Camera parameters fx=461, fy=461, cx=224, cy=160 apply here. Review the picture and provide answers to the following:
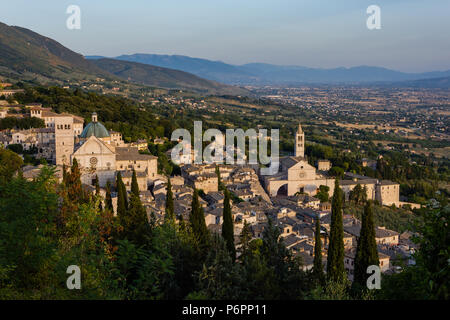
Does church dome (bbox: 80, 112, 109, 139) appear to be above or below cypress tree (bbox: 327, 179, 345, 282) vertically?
above

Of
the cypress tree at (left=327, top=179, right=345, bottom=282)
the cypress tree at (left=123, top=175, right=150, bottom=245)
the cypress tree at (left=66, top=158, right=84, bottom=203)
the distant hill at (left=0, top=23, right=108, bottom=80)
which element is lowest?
the cypress tree at (left=327, top=179, right=345, bottom=282)

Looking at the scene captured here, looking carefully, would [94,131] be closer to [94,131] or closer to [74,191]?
[94,131]

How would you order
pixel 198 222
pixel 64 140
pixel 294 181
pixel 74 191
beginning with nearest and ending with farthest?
pixel 74 191
pixel 198 222
pixel 64 140
pixel 294 181

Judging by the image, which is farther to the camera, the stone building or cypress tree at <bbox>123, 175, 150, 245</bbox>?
the stone building

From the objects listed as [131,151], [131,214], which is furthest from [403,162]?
[131,214]

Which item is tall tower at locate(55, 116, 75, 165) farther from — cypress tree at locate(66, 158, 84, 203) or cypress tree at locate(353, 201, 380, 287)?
cypress tree at locate(353, 201, 380, 287)

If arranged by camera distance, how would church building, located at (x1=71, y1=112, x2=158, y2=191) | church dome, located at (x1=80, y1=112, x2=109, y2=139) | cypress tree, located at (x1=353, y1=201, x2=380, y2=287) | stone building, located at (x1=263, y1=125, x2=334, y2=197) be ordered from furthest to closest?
stone building, located at (x1=263, y1=125, x2=334, y2=197) < church dome, located at (x1=80, y1=112, x2=109, y2=139) < church building, located at (x1=71, y1=112, x2=158, y2=191) < cypress tree, located at (x1=353, y1=201, x2=380, y2=287)

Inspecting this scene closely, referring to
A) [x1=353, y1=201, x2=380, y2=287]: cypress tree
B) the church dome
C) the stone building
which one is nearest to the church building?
the church dome

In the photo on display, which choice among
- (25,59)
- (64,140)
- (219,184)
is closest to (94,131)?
(64,140)

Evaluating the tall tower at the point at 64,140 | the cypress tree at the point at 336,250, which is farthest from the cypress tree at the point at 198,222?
the tall tower at the point at 64,140

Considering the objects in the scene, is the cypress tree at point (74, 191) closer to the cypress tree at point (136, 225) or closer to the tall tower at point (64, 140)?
the cypress tree at point (136, 225)

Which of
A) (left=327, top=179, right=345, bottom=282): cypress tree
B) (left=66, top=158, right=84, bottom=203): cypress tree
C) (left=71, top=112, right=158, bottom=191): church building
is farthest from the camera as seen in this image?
(left=71, top=112, right=158, bottom=191): church building

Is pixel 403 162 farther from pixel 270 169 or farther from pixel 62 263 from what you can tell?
pixel 62 263
